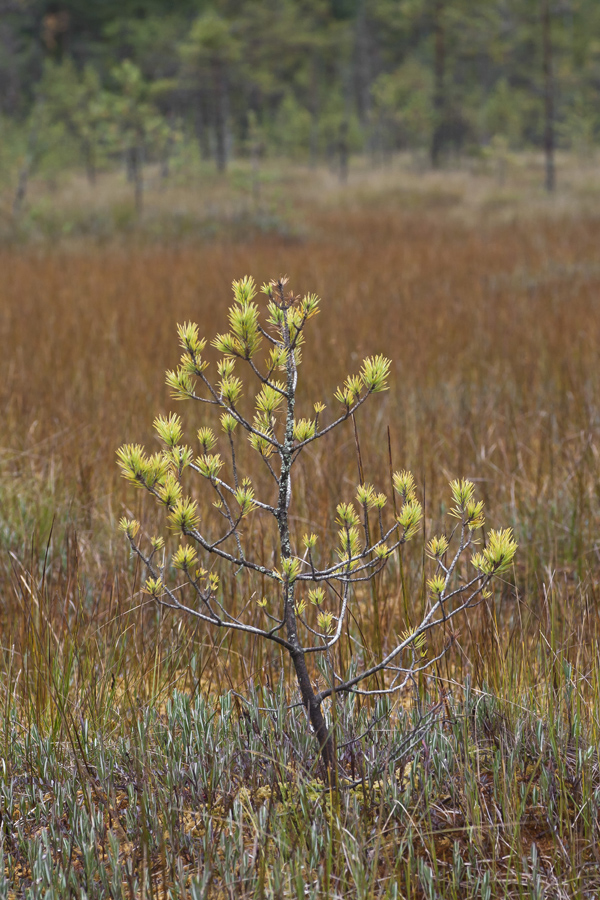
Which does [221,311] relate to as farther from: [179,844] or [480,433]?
[179,844]

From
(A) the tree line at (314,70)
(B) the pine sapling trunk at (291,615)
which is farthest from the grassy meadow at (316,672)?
(A) the tree line at (314,70)

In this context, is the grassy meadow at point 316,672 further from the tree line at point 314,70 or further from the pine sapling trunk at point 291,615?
the tree line at point 314,70

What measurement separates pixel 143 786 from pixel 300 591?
1.25 m

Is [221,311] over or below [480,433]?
over

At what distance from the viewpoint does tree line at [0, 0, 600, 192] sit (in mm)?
28250

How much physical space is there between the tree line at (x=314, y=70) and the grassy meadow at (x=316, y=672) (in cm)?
1898

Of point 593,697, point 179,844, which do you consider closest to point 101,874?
point 179,844

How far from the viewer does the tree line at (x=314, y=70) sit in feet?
92.7

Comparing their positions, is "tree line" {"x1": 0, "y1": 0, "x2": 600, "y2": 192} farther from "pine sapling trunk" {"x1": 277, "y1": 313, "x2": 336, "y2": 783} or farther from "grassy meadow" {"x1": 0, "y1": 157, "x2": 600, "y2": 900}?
"pine sapling trunk" {"x1": 277, "y1": 313, "x2": 336, "y2": 783}

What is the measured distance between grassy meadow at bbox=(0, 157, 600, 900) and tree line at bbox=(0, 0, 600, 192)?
62.3 feet

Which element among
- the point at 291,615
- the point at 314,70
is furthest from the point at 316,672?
the point at 314,70

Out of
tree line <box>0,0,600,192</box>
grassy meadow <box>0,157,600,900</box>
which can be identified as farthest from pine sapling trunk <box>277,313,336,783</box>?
tree line <box>0,0,600,192</box>

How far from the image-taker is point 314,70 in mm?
37531

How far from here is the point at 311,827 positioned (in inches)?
51.4
